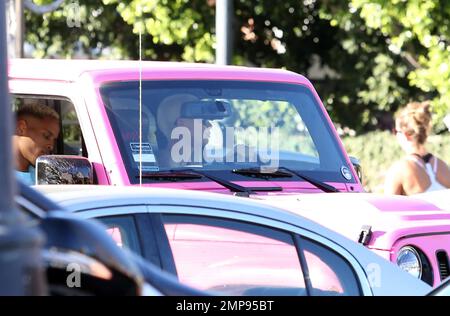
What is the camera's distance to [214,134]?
5.72 m

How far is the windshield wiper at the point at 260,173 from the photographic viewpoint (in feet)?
18.3

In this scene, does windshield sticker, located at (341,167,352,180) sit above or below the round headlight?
above

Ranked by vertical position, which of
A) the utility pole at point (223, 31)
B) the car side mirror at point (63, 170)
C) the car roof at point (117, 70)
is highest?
the utility pole at point (223, 31)

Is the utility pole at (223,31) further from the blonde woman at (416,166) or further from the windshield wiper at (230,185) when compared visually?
the windshield wiper at (230,185)

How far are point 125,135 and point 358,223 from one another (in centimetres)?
121

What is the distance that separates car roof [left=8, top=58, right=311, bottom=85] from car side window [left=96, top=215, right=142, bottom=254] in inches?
81.8

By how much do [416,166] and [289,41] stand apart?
10.6 meters

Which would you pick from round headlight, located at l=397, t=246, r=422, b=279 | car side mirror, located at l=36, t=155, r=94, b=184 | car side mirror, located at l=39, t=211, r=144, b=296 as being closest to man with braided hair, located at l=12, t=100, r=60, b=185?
car side mirror, located at l=36, t=155, r=94, b=184

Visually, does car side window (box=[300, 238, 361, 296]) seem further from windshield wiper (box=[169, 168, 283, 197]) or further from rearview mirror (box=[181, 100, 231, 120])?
rearview mirror (box=[181, 100, 231, 120])

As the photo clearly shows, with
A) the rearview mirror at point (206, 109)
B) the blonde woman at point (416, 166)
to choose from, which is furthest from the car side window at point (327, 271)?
the blonde woman at point (416, 166)

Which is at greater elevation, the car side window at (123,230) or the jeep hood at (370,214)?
the car side window at (123,230)

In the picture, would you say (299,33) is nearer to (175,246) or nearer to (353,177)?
(353,177)

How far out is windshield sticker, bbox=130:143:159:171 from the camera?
17.5 ft
